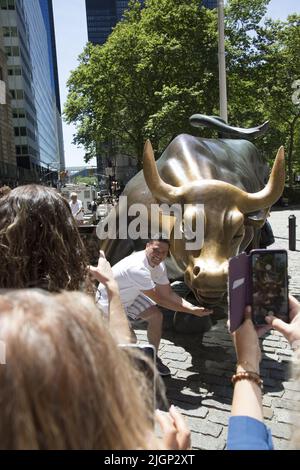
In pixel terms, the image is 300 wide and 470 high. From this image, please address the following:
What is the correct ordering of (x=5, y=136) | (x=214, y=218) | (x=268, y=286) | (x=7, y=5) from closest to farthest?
1. (x=268, y=286)
2. (x=214, y=218)
3. (x=5, y=136)
4. (x=7, y=5)

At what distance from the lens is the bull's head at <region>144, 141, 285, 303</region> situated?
13.9ft

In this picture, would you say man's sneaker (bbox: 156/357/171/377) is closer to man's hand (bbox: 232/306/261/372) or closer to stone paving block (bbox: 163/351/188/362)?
stone paving block (bbox: 163/351/188/362)

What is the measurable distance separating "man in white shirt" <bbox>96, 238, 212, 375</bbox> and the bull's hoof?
1252 mm

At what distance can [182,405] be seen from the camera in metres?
4.02

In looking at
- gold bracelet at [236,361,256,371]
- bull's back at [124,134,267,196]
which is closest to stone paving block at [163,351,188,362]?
bull's back at [124,134,267,196]

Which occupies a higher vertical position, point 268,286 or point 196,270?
point 268,286

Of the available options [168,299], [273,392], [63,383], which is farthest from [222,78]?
[63,383]

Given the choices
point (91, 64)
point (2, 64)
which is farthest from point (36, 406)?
point (2, 64)

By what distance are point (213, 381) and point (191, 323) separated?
1.33m

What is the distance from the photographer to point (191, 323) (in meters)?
5.75

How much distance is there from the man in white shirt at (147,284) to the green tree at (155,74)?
18819 millimetres

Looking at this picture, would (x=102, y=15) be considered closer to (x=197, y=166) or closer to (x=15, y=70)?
(x=15, y=70)

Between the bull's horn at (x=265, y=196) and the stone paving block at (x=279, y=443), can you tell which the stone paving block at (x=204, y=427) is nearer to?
the stone paving block at (x=279, y=443)

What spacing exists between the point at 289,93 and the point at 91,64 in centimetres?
1168
